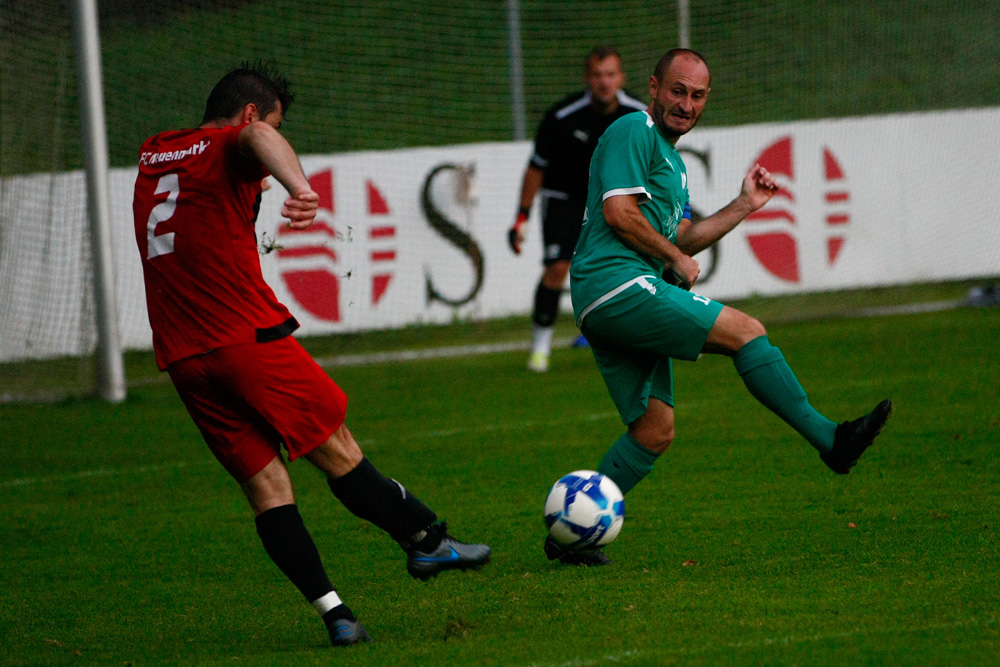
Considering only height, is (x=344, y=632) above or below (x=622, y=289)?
below

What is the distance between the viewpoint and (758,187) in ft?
16.0

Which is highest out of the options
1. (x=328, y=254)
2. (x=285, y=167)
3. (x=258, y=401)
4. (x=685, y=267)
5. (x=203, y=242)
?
(x=285, y=167)

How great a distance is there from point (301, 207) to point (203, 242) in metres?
0.57

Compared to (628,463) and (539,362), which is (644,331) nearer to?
(628,463)

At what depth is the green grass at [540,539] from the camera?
12.2 feet

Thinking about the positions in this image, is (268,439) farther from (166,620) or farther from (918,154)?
(918,154)

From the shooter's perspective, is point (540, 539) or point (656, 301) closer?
point (656, 301)

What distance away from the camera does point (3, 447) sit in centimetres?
870

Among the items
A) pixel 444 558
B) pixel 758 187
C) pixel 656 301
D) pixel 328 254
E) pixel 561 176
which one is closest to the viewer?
pixel 444 558

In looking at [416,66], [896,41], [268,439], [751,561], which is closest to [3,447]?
[268,439]

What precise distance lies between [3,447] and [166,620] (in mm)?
4894

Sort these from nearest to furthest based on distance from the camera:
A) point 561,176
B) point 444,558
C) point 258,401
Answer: point 258,401
point 444,558
point 561,176

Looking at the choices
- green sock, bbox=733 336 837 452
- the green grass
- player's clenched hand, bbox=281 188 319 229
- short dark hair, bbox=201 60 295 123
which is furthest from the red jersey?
green sock, bbox=733 336 837 452

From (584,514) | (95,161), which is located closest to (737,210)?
(584,514)
